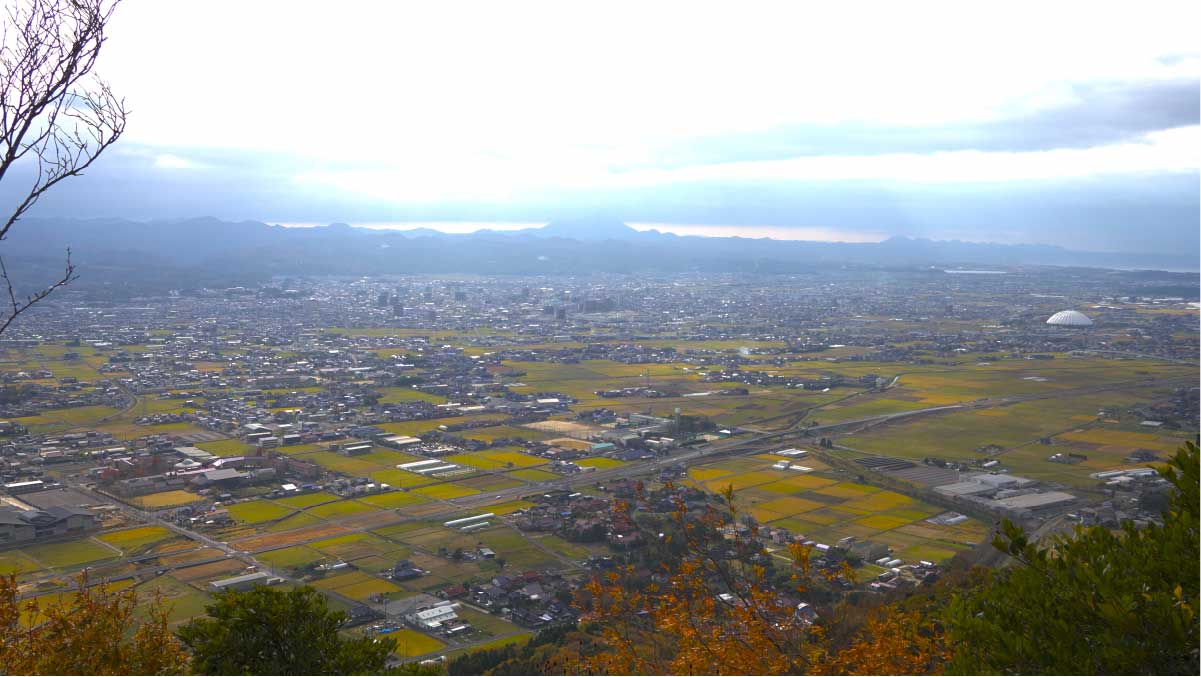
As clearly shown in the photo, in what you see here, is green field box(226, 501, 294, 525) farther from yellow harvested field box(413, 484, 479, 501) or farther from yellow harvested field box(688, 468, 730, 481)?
yellow harvested field box(688, 468, 730, 481)

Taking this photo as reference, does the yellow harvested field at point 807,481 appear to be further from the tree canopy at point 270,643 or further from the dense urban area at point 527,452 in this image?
the tree canopy at point 270,643

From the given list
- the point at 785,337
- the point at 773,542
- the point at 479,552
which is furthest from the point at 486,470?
the point at 785,337

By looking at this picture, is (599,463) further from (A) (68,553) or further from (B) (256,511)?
(A) (68,553)

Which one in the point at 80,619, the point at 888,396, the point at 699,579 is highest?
the point at 699,579

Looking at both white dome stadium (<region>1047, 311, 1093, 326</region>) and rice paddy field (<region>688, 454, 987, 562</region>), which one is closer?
rice paddy field (<region>688, 454, 987, 562</region>)

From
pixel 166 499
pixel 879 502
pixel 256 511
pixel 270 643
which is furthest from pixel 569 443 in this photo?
pixel 270 643

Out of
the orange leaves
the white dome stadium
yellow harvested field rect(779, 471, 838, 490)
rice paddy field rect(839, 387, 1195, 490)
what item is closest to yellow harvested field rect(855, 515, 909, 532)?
yellow harvested field rect(779, 471, 838, 490)

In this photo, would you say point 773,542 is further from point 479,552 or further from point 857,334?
point 857,334
